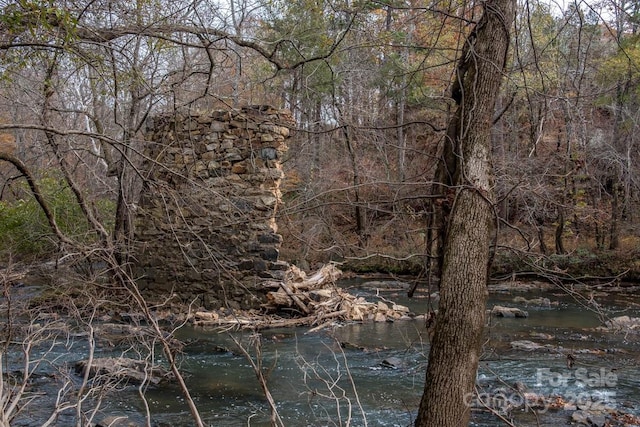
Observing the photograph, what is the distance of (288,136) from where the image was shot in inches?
404

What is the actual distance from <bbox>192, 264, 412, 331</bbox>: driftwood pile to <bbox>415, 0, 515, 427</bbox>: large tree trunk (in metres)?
6.08

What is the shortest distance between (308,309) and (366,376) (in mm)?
3457

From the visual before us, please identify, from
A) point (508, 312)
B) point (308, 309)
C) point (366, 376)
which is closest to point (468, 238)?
point (366, 376)

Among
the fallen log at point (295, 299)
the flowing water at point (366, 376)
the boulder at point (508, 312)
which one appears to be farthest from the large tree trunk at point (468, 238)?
the boulder at point (508, 312)

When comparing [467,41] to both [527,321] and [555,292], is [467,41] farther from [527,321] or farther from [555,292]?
[555,292]

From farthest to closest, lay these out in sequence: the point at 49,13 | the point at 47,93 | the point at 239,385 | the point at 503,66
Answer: the point at 47,93, the point at 239,385, the point at 49,13, the point at 503,66

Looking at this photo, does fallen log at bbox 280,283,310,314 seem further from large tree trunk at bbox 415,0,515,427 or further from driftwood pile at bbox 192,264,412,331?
large tree trunk at bbox 415,0,515,427

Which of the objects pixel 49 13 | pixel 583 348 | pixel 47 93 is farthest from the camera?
pixel 583 348

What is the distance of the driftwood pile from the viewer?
949cm

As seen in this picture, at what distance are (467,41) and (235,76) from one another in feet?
35.3

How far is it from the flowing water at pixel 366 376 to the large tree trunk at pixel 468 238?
0.66 m

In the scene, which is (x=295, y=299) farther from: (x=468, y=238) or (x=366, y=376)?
(x=468, y=238)

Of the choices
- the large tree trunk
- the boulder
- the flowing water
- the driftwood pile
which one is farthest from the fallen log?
the large tree trunk

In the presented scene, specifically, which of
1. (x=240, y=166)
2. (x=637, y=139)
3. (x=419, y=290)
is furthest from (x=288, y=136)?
(x=637, y=139)
